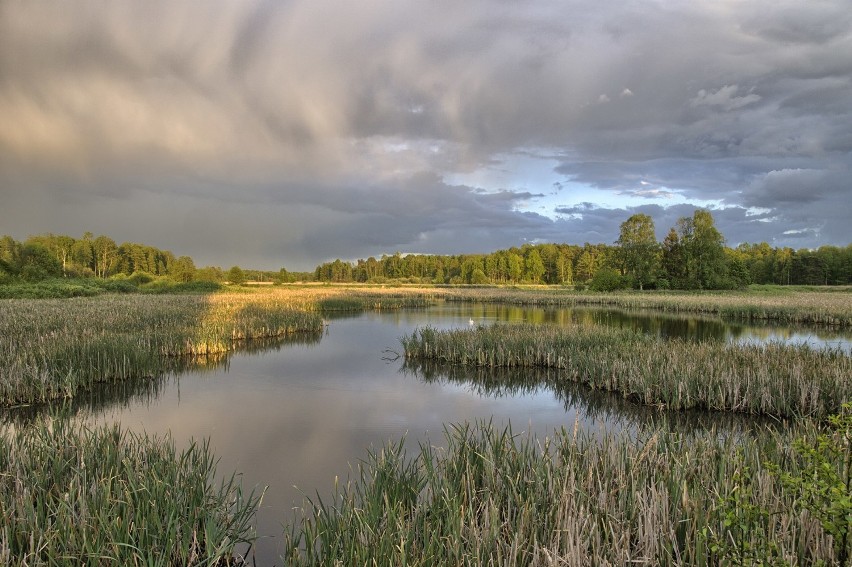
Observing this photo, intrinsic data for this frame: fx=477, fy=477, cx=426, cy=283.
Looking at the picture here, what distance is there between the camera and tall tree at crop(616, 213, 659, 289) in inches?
2482

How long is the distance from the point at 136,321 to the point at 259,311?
26.4ft

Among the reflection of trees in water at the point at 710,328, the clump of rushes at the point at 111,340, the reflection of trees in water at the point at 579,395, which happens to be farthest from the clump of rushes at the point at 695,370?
the clump of rushes at the point at 111,340

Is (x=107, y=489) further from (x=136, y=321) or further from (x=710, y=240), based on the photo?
(x=710, y=240)

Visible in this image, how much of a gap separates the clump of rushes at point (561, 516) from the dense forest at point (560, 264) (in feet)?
185

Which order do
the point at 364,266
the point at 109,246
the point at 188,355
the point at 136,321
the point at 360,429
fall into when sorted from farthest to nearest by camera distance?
the point at 364,266
the point at 109,246
the point at 136,321
the point at 188,355
the point at 360,429

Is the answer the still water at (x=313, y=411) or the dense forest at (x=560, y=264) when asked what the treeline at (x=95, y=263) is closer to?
the dense forest at (x=560, y=264)

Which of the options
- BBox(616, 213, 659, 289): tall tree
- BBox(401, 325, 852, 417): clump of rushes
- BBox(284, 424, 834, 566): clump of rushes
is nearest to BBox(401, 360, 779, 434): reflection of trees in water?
BBox(401, 325, 852, 417): clump of rushes

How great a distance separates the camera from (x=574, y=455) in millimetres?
5254

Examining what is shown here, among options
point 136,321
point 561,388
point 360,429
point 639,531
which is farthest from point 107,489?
point 136,321

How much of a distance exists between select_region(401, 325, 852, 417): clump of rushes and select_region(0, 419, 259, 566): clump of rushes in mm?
9368

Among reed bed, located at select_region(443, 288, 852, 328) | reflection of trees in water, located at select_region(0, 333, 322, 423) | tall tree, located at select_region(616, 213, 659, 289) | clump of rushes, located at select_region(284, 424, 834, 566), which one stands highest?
tall tree, located at select_region(616, 213, 659, 289)

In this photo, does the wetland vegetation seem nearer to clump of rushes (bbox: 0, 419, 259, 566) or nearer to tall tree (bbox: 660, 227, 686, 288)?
clump of rushes (bbox: 0, 419, 259, 566)

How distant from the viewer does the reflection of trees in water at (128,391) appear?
10.0 m

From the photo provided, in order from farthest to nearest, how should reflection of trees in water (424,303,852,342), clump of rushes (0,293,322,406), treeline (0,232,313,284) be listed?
treeline (0,232,313,284)
reflection of trees in water (424,303,852,342)
clump of rushes (0,293,322,406)
